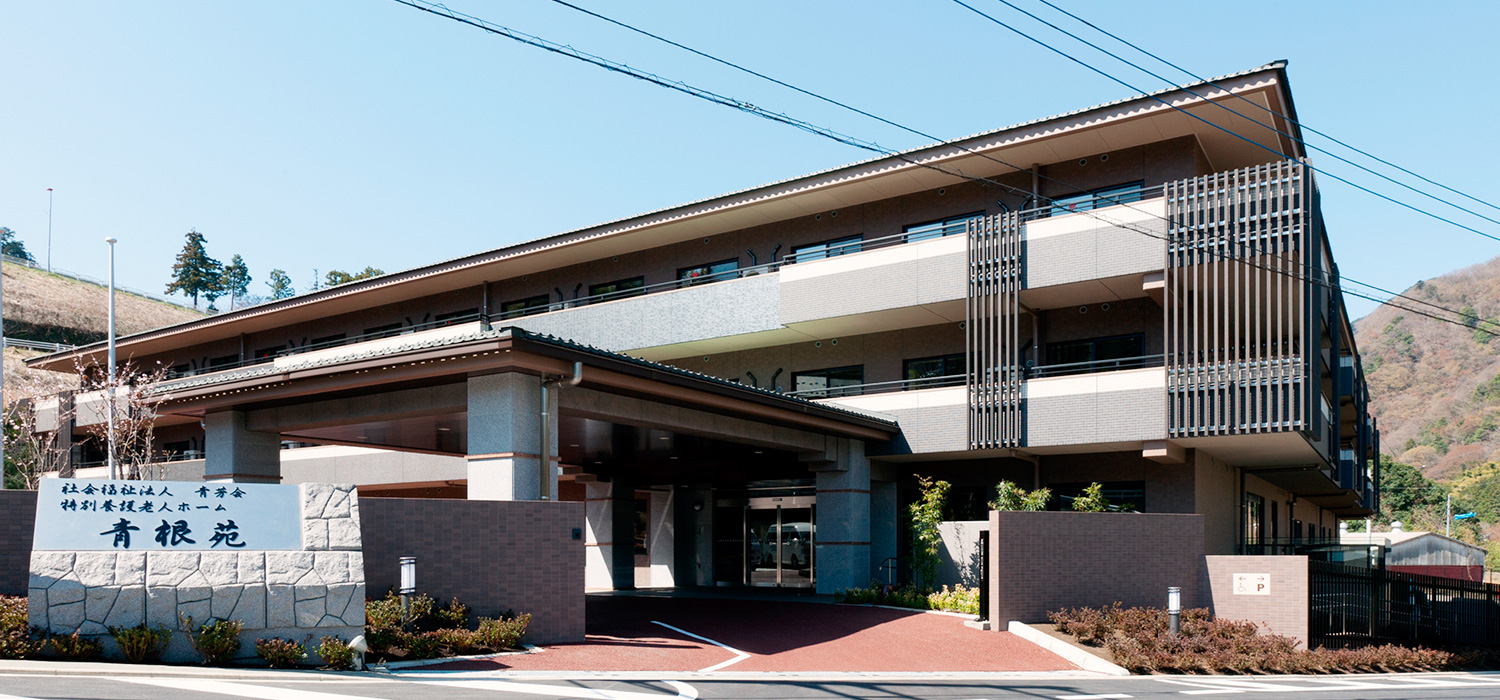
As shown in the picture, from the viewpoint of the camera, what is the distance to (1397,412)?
130 m

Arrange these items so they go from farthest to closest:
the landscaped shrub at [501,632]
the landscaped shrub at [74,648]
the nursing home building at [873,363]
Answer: the nursing home building at [873,363], the landscaped shrub at [501,632], the landscaped shrub at [74,648]

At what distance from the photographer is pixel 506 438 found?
15.9 metres

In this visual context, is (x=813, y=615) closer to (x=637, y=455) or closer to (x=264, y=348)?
(x=637, y=455)

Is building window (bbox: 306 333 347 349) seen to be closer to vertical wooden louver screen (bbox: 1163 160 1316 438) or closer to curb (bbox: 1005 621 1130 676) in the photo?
curb (bbox: 1005 621 1130 676)

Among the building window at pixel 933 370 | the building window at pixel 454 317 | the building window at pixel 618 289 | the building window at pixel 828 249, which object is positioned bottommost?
the building window at pixel 933 370

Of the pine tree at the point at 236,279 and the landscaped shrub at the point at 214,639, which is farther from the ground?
Result: the pine tree at the point at 236,279

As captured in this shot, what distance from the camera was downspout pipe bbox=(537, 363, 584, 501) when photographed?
16219 mm

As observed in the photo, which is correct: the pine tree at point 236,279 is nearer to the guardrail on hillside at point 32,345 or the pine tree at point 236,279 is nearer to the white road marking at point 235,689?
the guardrail on hillside at point 32,345

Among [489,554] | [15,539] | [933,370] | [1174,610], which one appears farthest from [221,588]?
[933,370]

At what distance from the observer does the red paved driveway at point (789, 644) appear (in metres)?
14.2

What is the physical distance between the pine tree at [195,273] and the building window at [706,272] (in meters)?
102

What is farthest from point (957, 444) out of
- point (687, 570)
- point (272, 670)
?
point (272, 670)

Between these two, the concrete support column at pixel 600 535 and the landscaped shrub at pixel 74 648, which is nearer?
the landscaped shrub at pixel 74 648

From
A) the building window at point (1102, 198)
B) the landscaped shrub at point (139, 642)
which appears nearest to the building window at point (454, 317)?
the building window at point (1102, 198)
